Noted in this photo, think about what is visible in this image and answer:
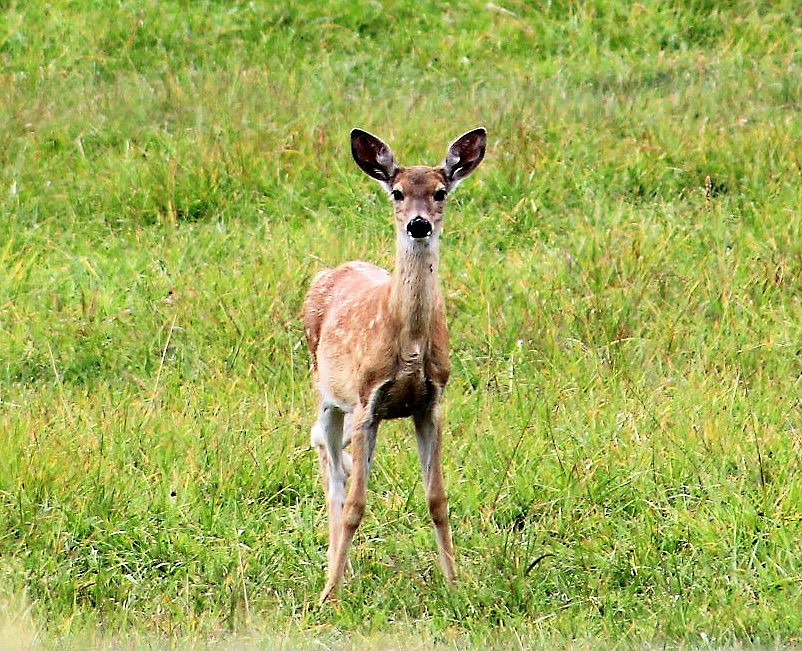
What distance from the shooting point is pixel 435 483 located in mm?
5316

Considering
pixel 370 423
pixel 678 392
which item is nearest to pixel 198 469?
pixel 370 423

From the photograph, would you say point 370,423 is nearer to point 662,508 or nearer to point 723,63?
point 662,508

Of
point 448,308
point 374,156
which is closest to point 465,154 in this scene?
point 374,156

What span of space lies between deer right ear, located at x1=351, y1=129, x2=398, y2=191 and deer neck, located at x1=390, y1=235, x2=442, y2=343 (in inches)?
16.1

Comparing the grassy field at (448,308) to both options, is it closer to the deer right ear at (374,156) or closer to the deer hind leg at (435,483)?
the deer hind leg at (435,483)

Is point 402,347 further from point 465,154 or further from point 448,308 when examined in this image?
point 448,308

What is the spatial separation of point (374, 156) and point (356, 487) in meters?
1.28

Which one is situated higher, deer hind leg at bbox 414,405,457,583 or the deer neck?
the deer neck

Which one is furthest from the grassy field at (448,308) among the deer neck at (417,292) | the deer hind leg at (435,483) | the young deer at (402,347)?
the deer neck at (417,292)

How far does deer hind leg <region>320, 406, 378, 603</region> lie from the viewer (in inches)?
208

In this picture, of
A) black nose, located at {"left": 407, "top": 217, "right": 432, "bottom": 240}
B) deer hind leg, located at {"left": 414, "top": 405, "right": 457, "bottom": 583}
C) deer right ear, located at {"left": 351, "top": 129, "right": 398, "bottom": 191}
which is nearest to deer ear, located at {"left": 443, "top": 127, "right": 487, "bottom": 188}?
deer right ear, located at {"left": 351, "top": 129, "right": 398, "bottom": 191}

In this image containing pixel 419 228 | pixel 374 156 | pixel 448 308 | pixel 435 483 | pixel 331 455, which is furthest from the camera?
pixel 448 308

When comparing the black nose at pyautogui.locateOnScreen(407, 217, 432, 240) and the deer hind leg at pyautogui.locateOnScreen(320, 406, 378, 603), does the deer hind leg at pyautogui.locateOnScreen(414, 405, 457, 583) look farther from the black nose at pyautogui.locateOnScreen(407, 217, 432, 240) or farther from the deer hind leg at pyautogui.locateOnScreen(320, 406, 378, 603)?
the black nose at pyautogui.locateOnScreen(407, 217, 432, 240)

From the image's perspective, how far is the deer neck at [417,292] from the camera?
5.19m
